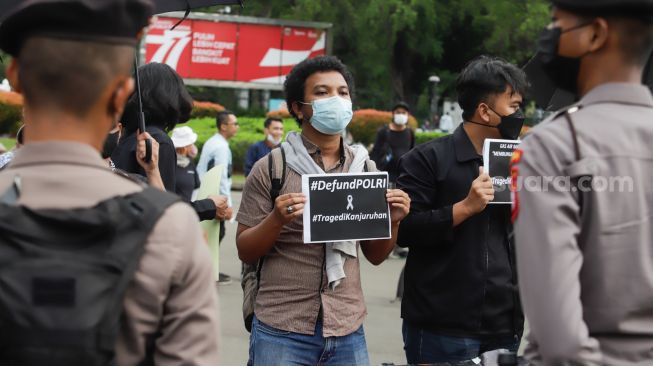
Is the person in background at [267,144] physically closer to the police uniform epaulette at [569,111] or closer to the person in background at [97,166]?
the police uniform epaulette at [569,111]

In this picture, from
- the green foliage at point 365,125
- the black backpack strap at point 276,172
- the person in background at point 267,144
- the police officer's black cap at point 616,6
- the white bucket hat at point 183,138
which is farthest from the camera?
the green foliage at point 365,125

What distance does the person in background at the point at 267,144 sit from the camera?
39.7 ft

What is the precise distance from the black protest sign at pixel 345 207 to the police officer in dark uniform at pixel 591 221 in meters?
1.75

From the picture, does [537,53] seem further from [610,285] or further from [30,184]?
[30,184]

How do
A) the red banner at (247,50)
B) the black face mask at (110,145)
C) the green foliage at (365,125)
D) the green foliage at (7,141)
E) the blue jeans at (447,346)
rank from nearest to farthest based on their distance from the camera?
1. the blue jeans at (447,346)
2. the black face mask at (110,145)
3. the green foliage at (7,141)
4. the green foliage at (365,125)
5. the red banner at (247,50)

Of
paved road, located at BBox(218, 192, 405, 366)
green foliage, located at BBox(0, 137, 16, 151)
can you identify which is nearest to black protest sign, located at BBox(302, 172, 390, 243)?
paved road, located at BBox(218, 192, 405, 366)

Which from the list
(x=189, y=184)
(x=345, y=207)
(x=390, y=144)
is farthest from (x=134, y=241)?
(x=390, y=144)

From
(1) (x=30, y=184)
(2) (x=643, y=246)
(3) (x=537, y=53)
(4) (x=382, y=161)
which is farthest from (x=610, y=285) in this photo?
(4) (x=382, y=161)

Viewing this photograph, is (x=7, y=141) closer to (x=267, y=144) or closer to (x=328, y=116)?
(x=267, y=144)

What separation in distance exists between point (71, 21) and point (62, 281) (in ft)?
1.76

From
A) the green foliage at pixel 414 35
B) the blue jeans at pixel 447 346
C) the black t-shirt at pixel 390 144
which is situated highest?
the green foliage at pixel 414 35

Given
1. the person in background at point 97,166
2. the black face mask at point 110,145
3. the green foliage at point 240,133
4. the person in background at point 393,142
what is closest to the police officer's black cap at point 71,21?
the person in background at point 97,166

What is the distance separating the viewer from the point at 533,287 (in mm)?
2320

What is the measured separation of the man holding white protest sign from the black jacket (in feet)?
0.68
